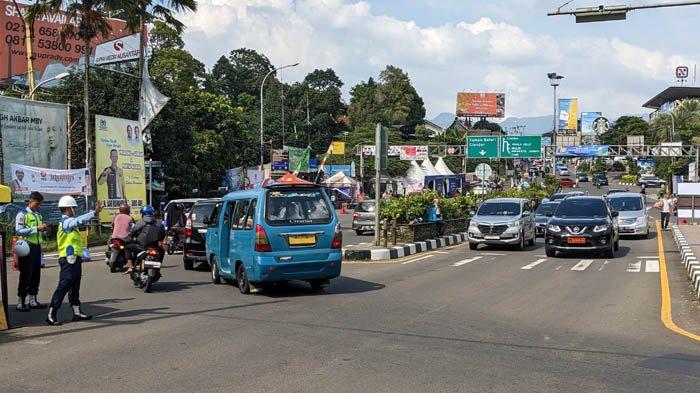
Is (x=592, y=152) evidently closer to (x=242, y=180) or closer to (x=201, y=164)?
(x=242, y=180)

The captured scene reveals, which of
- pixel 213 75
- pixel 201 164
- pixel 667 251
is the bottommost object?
pixel 667 251

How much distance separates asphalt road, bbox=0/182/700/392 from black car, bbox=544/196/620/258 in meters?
4.42

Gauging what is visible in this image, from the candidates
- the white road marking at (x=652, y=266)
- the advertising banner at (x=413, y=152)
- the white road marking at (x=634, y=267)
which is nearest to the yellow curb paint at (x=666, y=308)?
the white road marking at (x=652, y=266)

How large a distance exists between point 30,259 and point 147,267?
2507 millimetres

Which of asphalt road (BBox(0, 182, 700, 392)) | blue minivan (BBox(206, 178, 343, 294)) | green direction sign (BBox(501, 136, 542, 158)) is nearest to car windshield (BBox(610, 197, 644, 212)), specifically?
asphalt road (BBox(0, 182, 700, 392))

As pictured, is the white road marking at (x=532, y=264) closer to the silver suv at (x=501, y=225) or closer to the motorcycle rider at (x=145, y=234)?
the silver suv at (x=501, y=225)

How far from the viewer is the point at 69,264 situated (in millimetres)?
9805

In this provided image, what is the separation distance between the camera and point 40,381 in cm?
664

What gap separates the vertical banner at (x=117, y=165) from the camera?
27.8 m

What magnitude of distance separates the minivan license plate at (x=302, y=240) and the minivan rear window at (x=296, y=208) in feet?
0.81

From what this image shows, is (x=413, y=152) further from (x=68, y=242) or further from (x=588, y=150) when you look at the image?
(x=68, y=242)

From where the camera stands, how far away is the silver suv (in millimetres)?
22062

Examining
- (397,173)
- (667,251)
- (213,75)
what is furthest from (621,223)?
(213,75)

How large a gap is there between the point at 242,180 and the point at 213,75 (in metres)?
52.3
